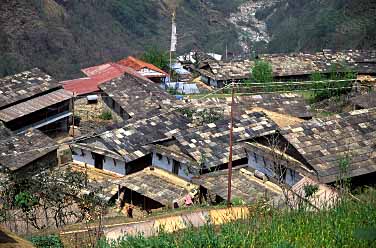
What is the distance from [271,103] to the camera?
2989 cm

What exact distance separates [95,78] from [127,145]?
17.9 m

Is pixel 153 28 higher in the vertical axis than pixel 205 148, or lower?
lower

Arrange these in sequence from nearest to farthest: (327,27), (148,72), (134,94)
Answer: (134,94), (148,72), (327,27)

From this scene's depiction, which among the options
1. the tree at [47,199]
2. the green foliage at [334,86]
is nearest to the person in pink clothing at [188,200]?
the tree at [47,199]

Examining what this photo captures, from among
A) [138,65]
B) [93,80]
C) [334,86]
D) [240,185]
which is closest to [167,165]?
[240,185]

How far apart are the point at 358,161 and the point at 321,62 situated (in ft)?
93.3

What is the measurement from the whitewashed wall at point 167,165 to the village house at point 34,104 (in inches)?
338

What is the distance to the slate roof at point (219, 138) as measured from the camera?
19.9 meters

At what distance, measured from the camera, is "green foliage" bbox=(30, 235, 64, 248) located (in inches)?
410

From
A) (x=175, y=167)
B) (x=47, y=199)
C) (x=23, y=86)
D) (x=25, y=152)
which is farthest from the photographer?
(x=23, y=86)

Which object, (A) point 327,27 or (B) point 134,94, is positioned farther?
(A) point 327,27

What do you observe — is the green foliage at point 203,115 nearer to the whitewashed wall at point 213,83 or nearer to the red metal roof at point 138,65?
the whitewashed wall at point 213,83

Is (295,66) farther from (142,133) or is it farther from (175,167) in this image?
(175,167)

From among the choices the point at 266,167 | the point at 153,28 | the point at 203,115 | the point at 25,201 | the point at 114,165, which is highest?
the point at 266,167
